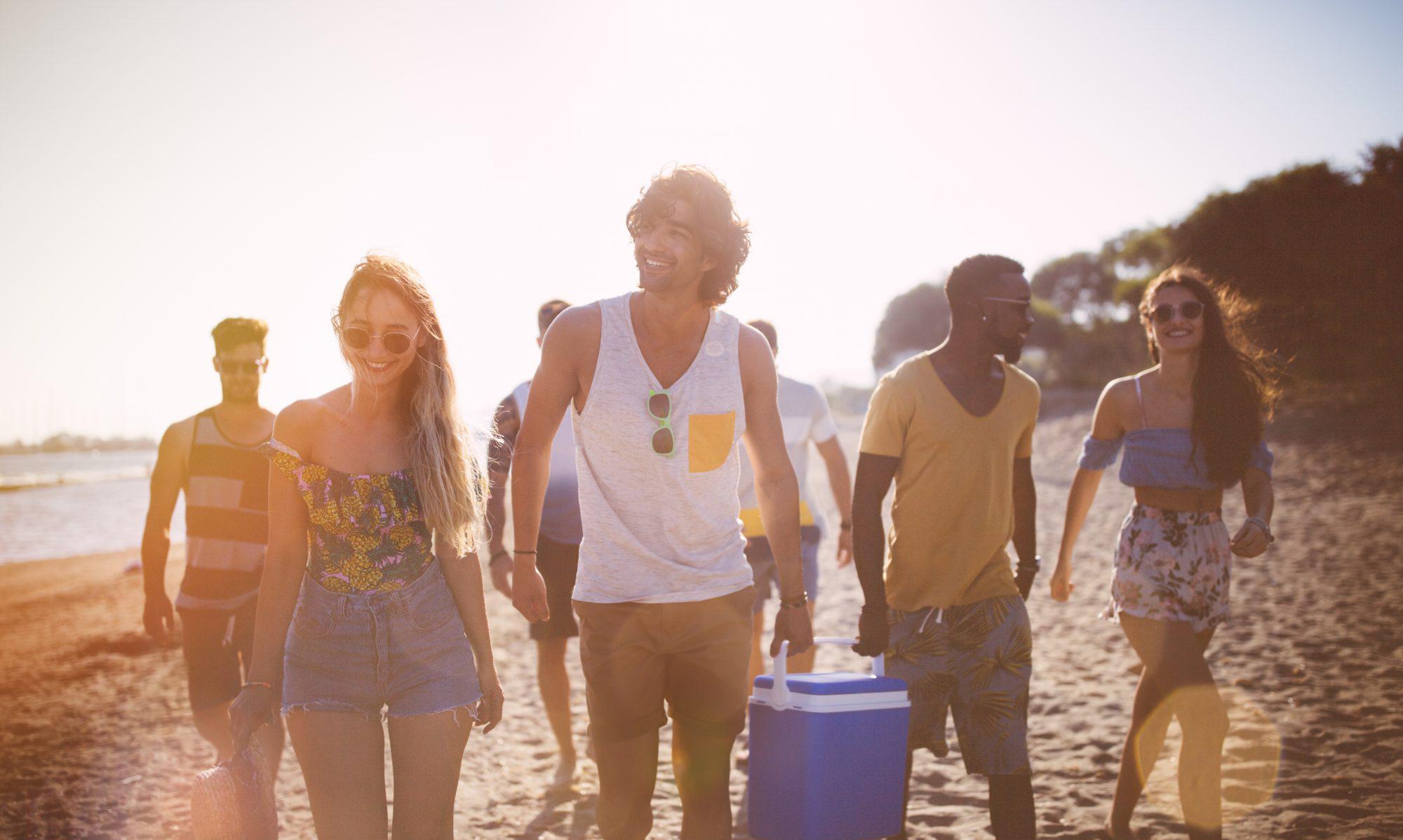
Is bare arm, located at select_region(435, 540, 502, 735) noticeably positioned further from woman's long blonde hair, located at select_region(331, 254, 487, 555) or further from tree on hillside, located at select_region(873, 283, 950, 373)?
tree on hillside, located at select_region(873, 283, 950, 373)

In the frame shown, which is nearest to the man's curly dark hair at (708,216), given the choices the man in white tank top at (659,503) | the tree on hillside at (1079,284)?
the man in white tank top at (659,503)

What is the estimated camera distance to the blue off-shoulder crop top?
377 centimetres

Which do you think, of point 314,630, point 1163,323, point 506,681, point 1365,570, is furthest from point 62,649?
point 1365,570

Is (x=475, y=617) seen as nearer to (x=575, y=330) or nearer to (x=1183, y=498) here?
(x=575, y=330)

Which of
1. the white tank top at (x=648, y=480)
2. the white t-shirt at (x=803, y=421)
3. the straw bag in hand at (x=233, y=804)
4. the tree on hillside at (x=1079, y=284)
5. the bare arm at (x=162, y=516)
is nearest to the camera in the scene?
the straw bag in hand at (x=233, y=804)

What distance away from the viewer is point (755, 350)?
2.96 m

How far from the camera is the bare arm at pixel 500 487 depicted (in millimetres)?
4742

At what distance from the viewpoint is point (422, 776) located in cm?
258

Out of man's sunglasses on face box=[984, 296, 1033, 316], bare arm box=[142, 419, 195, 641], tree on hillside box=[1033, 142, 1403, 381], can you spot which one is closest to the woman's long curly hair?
man's sunglasses on face box=[984, 296, 1033, 316]

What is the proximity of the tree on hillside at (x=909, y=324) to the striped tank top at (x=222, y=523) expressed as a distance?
77.8m

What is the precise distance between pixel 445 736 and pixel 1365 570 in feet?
34.3

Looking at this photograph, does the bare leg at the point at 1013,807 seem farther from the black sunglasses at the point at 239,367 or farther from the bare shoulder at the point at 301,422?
the black sunglasses at the point at 239,367

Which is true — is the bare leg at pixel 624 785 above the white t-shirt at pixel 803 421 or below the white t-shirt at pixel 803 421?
below

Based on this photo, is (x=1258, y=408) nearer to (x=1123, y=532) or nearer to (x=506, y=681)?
(x=1123, y=532)
